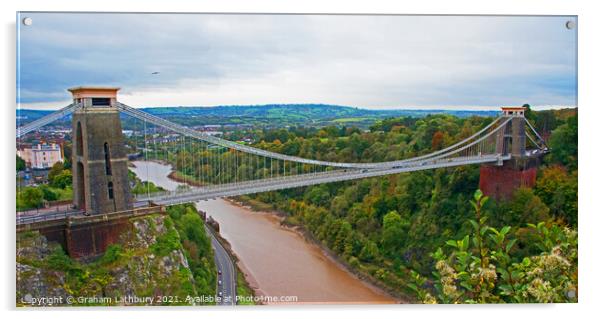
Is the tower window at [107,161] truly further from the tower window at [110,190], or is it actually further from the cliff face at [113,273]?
the cliff face at [113,273]

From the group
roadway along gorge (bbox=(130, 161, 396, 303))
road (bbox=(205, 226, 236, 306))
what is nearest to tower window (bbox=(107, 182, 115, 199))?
roadway along gorge (bbox=(130, 161, 396, 303))

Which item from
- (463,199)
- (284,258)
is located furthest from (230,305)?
(463,199)

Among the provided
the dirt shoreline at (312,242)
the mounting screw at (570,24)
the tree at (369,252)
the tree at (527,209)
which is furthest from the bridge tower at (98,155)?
the mounting screw at (570,24)

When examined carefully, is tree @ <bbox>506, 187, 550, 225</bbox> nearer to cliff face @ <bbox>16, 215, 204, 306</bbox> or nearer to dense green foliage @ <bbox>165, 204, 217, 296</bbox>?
dense green foliage @ <bbox>165, 204, 217, 296</bbox>

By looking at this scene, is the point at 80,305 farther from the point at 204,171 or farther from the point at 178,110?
the point at 204,171

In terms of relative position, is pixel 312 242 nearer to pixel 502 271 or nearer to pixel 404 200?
pixel 404 200

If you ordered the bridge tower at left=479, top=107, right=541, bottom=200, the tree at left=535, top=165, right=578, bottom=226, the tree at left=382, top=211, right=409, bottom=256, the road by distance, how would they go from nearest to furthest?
the tree at left=535, top=165, right=578, bottom=226
the road
the bridge tower at left=479, top=107, right=541, bottom=200
the tree at left=382, top=211, right=409, bottom=256
